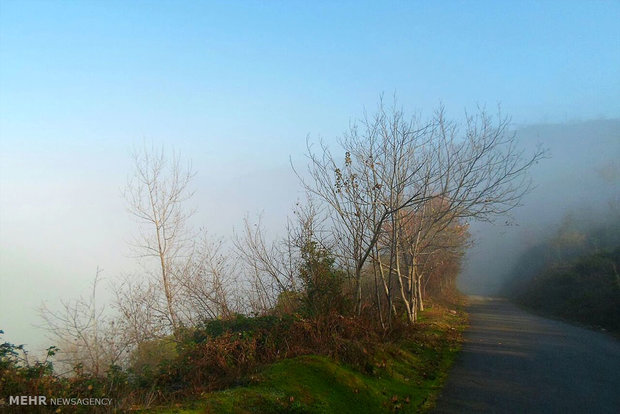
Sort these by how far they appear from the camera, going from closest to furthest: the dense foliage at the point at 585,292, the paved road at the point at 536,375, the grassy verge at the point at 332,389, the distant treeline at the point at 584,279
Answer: the grassy verge at the point at 332,389
the paved road at the point at 536,375
the dense foliage at the point at 585,292
the distant treeline at the point at 584,279

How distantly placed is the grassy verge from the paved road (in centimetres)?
59

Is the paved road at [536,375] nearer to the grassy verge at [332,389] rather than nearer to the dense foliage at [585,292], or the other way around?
the grassy verge at [332,389]

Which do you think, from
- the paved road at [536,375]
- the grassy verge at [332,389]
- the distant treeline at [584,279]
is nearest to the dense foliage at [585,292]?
the distant treeline at [584,279]

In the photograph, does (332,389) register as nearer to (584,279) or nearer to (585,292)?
(585,292)

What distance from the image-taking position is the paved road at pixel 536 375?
7598 mm

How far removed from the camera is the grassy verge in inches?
267

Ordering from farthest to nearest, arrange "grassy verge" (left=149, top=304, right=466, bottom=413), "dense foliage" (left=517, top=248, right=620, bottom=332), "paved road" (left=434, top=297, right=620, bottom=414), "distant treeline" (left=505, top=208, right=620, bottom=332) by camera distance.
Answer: "distant treeline" (left=505, top=208, right=620, bottom=332), "dense foliage" (left=517, top=248, right=620, bottom=332), "paved road" (left=434, top=297, right=620, bottom=414), "grassy verge" (left=149, top=304, right=466, bottom=413)

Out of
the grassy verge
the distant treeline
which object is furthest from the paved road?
the distant treeline

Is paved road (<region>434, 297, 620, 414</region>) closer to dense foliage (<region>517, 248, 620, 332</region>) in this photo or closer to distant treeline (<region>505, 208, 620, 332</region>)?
dense foliage (<region>517, 248, 620, 332</region>)

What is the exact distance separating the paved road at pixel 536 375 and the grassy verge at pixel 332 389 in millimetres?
594

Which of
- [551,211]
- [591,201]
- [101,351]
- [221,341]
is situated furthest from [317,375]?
[551,211]

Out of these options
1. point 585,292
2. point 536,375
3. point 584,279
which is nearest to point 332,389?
point 536,375

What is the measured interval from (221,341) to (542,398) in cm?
631

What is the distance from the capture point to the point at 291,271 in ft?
49.6
